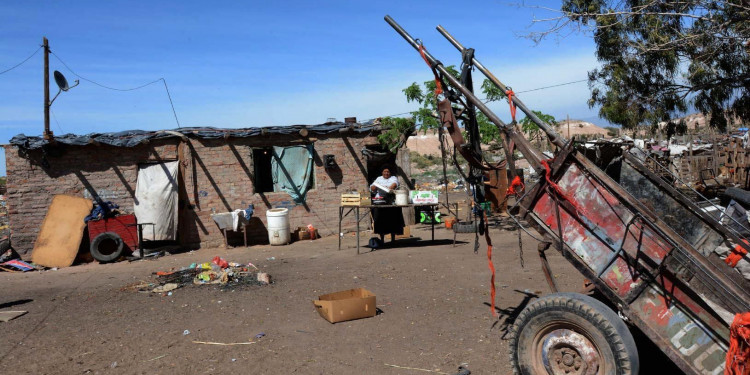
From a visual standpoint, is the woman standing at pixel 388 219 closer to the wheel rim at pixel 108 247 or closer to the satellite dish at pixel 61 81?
the wheel rim at pixel 108 247

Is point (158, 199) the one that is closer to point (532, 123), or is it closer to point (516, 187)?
point (532, 123)

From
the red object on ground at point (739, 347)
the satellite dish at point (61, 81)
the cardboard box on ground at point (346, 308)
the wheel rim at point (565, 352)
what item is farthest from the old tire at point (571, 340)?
the satellite dish at point (61, 81)

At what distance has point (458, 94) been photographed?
209 inches

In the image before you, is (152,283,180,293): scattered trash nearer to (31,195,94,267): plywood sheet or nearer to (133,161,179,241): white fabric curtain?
(133,161,179,241): white fabric curtain

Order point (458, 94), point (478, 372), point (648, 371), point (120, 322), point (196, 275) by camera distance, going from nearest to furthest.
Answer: point (648, 371)
point (478, 372)
point (458, 94)
point (120, 322)
point (196, 275)

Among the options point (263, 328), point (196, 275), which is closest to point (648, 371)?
point (263, 328)

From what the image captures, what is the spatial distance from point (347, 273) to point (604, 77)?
9.07 m

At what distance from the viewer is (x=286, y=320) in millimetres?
6648

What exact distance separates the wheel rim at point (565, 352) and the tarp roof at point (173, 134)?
37.2 feet

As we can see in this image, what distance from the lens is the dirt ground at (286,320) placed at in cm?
524

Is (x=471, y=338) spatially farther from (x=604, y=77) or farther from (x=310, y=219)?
(x=604, y=77)

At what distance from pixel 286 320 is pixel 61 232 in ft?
29.1

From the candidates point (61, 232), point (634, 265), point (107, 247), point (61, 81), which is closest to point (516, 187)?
point (634, 265)

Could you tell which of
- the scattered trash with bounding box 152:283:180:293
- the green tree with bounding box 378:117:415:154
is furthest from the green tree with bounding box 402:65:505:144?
the scattered trash with bounding box 152:283:180:293
